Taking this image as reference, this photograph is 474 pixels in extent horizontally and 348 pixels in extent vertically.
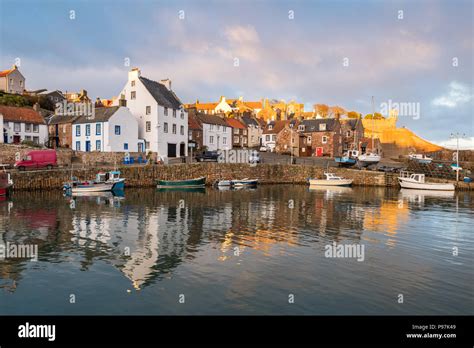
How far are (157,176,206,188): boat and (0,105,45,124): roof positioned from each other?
97.6 feet

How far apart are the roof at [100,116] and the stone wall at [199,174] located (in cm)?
1134

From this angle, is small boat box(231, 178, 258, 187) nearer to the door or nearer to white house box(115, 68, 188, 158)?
white house box(115, 68, 188, 158)

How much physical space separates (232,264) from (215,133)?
72.9 meters

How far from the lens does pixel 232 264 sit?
16.9 metres

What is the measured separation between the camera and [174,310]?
12.1 m

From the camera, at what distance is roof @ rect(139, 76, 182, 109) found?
219 ft

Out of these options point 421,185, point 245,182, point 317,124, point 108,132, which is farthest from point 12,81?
point 421,185

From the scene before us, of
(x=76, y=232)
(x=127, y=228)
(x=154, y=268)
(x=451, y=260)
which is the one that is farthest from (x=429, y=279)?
(x=76, y=232)

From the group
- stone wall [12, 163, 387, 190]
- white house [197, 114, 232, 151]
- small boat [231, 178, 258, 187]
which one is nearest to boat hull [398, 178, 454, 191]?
stone wall [12, 163, 387, 190]

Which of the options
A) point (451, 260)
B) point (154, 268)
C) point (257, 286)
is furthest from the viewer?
point (451, 260)

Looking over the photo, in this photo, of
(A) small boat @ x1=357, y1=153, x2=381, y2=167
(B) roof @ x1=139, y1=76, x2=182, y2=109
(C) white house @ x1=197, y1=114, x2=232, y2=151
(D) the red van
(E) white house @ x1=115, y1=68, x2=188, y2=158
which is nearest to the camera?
(D) the red van

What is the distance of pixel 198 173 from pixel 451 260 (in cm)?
4762

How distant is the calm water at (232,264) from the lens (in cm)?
1262
